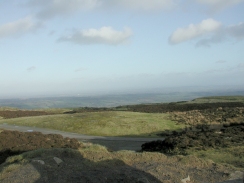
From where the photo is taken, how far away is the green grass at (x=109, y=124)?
40.8 metres

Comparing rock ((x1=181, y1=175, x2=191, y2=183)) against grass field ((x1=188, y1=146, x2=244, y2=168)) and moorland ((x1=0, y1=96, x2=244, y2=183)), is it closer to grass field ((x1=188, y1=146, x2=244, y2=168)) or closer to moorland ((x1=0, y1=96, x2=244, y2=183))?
moorland ((x1=0, y1=96, x2=244, y2=183))

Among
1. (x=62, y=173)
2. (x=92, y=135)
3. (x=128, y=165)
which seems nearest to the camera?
(x=62, y=173)

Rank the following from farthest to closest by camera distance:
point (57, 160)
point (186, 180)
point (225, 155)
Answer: point (225, 155)
point (57, 160)
point (186, 180)

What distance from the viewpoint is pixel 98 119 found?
47.3 meters

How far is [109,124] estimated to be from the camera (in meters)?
43.5

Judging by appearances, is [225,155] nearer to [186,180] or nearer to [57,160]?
[186,180]

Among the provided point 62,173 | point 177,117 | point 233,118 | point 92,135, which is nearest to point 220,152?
point 62,173

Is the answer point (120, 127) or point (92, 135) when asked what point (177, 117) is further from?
point (92, 135)

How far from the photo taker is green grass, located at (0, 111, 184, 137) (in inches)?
1605

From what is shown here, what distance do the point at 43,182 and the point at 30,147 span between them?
1215cm

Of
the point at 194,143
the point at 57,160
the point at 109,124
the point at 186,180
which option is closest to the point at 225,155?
the point at 194,143

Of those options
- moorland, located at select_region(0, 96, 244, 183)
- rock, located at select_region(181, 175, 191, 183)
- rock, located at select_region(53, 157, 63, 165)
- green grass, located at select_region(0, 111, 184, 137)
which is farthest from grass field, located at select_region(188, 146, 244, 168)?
green grass, located at select_region(0, 111, 184, 137)

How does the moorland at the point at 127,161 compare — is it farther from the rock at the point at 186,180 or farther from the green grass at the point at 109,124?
the green grass at the point at 109,124

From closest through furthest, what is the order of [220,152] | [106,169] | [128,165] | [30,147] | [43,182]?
1. [43,182]
2. [106,169]
3. [128,165]
4. [220,152]
5. [30,147]
